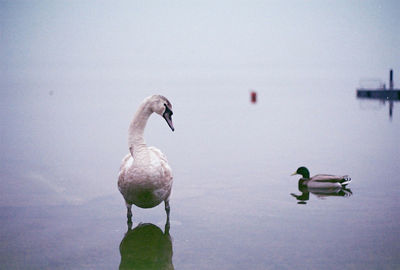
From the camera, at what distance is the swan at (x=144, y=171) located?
7.85 meters

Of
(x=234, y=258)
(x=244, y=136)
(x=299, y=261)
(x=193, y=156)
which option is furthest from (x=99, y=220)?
(x=244, y=136)

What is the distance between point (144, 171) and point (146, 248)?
4.02 feet

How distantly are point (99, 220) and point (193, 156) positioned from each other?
8.22 meters

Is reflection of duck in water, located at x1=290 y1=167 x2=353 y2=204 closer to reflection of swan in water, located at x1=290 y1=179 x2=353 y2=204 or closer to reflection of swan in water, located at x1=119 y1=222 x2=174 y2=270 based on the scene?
reflection of swan in water, located at x1=290 y1=179 x2=353 y2=204

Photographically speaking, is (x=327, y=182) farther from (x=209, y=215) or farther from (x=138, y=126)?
(x=138, y=126)

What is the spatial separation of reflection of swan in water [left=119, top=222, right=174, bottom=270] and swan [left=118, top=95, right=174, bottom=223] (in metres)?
0.47

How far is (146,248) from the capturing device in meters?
7.44

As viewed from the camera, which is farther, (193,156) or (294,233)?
(193,156)

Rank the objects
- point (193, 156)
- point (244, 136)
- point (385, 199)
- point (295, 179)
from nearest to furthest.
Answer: point (385, 199), point (295, 179), point (193, 156), point (244, 136)

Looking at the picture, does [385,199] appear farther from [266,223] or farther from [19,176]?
[19,176]

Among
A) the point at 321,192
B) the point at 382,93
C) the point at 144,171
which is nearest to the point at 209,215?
the point at 144,171

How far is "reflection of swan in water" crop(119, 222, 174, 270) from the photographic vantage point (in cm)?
679

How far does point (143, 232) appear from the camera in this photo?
820cm

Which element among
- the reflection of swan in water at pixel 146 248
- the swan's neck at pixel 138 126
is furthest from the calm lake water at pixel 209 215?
the swan's neck at pixel 138 126
